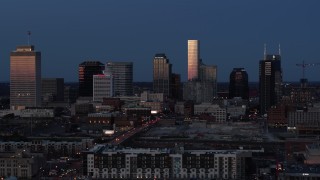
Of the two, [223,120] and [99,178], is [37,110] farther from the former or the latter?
[99,178]

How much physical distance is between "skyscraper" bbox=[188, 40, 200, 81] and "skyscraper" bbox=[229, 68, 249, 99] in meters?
6.55

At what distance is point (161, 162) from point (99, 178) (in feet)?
8.90

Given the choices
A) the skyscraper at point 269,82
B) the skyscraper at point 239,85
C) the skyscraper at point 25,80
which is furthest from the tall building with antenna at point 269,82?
the skyscraper at point 25,80

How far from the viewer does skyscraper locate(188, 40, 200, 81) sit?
11262 cm

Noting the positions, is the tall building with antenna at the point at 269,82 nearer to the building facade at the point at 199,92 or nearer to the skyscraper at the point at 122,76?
the building facade at the point at 199,92

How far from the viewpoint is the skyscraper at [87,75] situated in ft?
316

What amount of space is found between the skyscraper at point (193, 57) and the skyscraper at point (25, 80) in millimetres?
35262

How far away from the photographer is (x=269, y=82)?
3477 inches

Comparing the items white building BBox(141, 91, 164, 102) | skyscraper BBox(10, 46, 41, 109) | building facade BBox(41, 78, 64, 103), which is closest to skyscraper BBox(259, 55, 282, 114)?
white building BBox(141, 91, 164, 102)

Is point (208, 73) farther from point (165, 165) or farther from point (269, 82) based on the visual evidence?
point (165, 165)

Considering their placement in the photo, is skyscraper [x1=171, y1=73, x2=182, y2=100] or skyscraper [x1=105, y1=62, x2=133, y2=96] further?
skyscraper [x1=171, y1=73, x2=182, y2=100]

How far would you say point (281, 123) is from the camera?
66.3 metres

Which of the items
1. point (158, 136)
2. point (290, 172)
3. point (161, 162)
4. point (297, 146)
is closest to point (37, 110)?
point (158, 136)

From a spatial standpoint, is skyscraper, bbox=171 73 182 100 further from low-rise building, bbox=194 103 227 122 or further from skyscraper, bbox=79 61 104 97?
low-rise building, bbox=194 103 227 122
